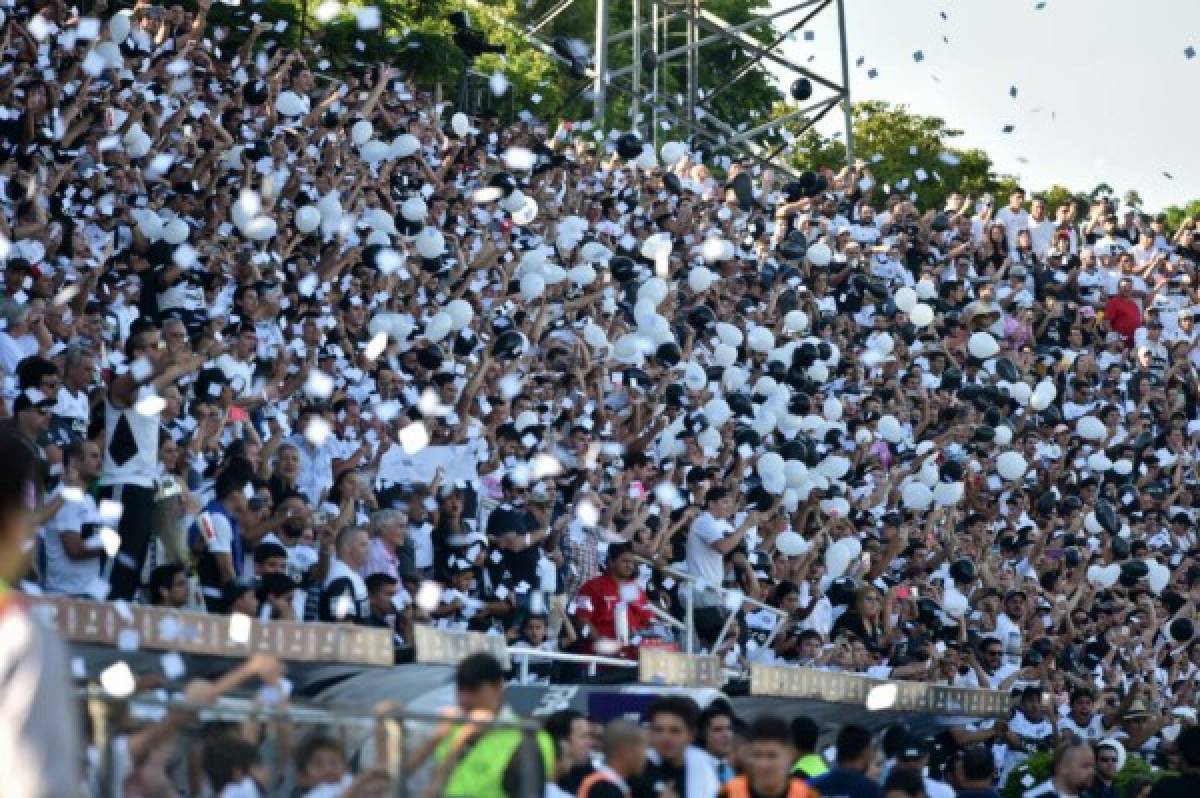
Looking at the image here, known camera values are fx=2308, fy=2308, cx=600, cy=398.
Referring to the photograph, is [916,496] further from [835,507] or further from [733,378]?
[733,378]

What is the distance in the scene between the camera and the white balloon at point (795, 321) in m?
19.6

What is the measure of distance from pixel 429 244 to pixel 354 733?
11.5 metres

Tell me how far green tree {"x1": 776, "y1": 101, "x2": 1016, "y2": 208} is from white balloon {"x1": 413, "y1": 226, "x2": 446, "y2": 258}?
30.8m

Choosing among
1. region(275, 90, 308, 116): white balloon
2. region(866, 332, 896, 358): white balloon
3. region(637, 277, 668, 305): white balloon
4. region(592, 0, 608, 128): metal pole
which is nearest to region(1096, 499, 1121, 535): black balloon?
region(866, 332, 896, 358): white balloon

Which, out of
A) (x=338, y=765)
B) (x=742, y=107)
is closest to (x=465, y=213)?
(x=338, y=765)

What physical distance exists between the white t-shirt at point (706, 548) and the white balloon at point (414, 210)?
11.7ft

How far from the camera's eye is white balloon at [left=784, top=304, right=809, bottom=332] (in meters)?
19.6

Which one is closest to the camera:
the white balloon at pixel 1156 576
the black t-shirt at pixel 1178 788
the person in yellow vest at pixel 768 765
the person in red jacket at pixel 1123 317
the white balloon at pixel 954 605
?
the person in yellow vest at pixel 768 765

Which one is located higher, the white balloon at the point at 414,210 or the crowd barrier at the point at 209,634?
the white balloon at the point at 414,210

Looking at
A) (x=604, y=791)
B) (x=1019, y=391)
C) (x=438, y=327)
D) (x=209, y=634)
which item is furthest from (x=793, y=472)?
(x=604, y=791)

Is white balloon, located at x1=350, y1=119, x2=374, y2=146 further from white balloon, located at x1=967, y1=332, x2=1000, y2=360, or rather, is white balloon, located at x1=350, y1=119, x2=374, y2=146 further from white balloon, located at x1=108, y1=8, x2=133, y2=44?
white balloon, located at x1=967, y1=332, x2=1000, y2=360

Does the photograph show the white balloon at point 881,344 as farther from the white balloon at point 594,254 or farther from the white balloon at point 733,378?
the white balloon at point 594,254

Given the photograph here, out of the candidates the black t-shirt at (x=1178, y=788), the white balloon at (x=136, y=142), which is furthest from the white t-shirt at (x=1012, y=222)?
the black t-shirt at (x=1178, y=788)

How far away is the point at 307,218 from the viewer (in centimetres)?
1589
